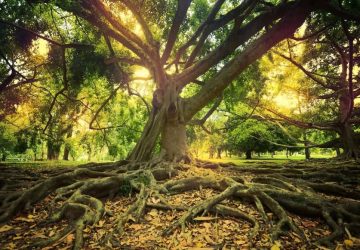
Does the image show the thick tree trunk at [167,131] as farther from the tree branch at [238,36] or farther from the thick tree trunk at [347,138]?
the thick tree trunk at [347,138]

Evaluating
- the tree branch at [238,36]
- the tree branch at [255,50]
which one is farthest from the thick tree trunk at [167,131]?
the tree branch at [238,36]

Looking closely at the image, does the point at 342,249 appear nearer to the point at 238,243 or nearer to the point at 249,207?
the point at 238,243

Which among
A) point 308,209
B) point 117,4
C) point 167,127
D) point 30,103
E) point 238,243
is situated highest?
point 117,4

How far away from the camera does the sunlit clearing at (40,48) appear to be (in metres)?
11.2

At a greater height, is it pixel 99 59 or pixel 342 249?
pixel 99 59

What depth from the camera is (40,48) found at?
12.0m

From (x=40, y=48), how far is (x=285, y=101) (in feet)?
41.0

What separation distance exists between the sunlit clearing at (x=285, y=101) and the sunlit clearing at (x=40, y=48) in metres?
11.7

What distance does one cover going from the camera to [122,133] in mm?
27531

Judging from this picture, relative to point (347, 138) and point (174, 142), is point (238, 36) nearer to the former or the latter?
point (174, 142)

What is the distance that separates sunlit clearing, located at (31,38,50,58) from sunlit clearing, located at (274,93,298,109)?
38.3ft

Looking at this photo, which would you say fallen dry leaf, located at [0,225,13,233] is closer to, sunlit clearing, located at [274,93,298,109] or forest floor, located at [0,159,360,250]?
forest floor, located at [0,159,360,250]

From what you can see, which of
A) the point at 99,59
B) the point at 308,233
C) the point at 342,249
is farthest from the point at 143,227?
the point at 99,59

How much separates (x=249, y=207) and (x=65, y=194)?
11.0 feet
